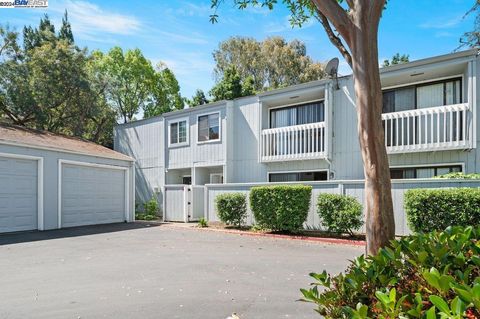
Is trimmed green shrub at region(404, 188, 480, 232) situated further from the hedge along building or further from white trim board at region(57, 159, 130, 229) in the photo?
white trim board at region(57, 159, 130, 229)

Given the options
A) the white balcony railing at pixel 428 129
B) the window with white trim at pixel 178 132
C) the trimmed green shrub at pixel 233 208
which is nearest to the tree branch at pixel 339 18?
the white balcony railing at pixel 428 129

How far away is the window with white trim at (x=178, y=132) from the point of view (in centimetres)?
2003

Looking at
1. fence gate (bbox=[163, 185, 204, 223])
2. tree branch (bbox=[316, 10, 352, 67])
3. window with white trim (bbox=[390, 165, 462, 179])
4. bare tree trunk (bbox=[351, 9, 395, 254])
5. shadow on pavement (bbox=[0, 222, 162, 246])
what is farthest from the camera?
fence gate (bbox=[163, 185, 204, 223])

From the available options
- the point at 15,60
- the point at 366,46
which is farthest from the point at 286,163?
the point at 15,60

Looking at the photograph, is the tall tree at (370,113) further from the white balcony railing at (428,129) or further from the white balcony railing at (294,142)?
the white balcony railing at (294,142)

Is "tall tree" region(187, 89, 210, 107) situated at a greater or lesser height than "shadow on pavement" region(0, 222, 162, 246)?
greater

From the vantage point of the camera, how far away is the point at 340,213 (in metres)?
11.3

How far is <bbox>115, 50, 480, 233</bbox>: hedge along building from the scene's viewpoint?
1247cm

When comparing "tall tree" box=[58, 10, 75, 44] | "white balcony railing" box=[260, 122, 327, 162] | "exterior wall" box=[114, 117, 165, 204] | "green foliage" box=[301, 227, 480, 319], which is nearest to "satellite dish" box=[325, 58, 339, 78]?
"white balcony railing" box=[260, 122, 327, 162]

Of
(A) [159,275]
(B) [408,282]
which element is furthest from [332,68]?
(B) [408,282]

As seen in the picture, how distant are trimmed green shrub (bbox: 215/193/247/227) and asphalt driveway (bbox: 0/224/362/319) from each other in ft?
7.40

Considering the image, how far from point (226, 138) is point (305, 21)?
1094 cm

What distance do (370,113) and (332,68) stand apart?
39.8 ft

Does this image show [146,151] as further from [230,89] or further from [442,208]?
[442,208]
